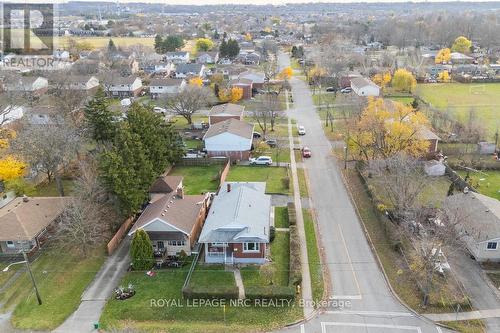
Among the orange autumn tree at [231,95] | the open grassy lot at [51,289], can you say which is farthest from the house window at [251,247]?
the orange autumn tree at [231,95]

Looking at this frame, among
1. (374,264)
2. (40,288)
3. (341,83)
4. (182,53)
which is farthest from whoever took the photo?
(182,53)

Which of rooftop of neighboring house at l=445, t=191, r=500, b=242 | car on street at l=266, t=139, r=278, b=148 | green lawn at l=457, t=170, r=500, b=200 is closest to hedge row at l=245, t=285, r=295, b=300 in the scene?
rooftop of neighboring house at l=445, t=191, r=500, b=242

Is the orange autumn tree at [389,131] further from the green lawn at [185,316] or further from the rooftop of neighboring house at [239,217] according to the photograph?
the green lawn at [185,316]

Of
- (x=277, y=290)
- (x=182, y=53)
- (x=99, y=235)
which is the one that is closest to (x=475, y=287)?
(x=277, y=290)

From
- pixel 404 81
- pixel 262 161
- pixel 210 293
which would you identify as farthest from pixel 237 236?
pixel 404 81

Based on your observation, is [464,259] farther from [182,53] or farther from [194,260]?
[182,53]

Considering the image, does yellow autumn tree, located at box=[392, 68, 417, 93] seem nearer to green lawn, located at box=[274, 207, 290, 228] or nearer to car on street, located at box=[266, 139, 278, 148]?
car on street, located at box=[266, 139, 278, 148]
